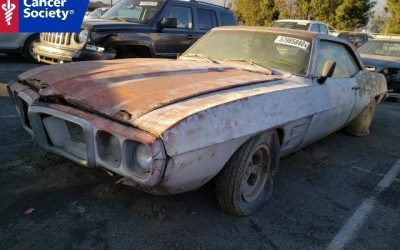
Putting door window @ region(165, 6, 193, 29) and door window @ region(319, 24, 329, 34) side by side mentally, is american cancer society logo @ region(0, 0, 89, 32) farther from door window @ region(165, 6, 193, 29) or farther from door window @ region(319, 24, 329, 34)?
door window @ region(319, 24, 329, 34)

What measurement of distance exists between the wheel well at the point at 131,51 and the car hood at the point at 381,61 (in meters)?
5.31

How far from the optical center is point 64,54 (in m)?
7.11

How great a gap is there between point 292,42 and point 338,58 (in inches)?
34.5

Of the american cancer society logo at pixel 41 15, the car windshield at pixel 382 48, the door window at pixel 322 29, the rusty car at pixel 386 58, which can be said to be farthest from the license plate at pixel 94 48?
the door window at pixel 322 29

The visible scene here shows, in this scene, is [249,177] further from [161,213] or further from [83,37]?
[83,37]

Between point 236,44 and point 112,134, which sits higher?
point 236,44

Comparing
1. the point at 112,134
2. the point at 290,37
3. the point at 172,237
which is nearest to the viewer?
the point at 112,134

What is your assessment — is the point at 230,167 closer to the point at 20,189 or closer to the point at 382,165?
the point at 20,189

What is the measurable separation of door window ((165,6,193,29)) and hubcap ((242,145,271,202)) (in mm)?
5320

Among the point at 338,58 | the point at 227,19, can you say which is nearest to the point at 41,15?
the point at 227,19

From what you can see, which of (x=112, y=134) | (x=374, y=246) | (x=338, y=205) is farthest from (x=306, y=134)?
(x=112, y=134)

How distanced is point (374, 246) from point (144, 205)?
5.76ft

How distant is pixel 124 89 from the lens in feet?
9.82

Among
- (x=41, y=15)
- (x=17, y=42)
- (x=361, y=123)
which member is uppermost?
(x=41, y=15)
